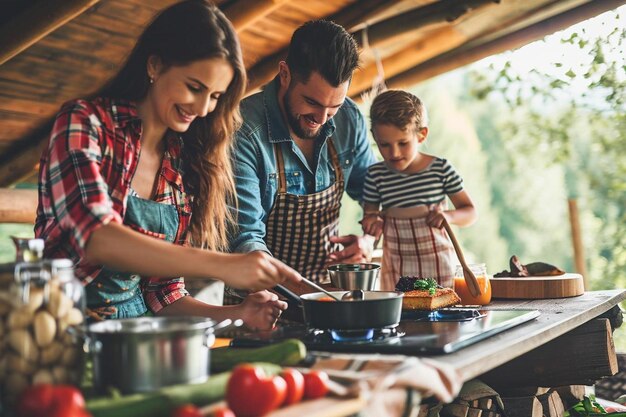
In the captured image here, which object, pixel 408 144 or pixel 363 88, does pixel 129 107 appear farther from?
pixel 363 88

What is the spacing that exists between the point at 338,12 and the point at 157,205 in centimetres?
448

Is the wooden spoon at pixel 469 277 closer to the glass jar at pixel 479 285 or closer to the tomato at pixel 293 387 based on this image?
the glass jar at pixel 479 285

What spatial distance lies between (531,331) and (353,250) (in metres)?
1.17

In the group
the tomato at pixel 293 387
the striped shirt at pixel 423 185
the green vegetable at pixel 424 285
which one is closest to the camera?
the tomato at pixel 293 387

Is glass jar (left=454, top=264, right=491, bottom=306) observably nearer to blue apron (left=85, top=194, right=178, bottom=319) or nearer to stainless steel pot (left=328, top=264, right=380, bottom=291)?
stainless steel pot (left=328, top=264, right=380, bottom=291)

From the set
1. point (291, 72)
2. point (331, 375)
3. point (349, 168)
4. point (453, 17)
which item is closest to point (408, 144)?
point (349, 168)

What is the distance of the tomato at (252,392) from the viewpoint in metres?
1.28

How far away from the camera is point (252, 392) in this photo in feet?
4.20

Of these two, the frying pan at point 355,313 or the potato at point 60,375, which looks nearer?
the potato at point 60,375

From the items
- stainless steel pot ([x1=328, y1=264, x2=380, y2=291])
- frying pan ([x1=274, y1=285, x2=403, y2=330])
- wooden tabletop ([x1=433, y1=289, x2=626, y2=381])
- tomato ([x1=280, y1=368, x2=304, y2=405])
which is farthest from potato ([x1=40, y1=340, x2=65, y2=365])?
stainless steel pot ([x1=328, y1=264, x2=380, y2=291])

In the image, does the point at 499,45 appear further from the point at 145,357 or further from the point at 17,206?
the point at 145,357

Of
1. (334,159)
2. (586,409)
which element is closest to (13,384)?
(334,159)

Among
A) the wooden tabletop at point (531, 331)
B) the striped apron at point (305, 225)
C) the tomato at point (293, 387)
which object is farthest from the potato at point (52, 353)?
the striped apron at point (305, 225)

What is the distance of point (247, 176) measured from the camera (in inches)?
123
